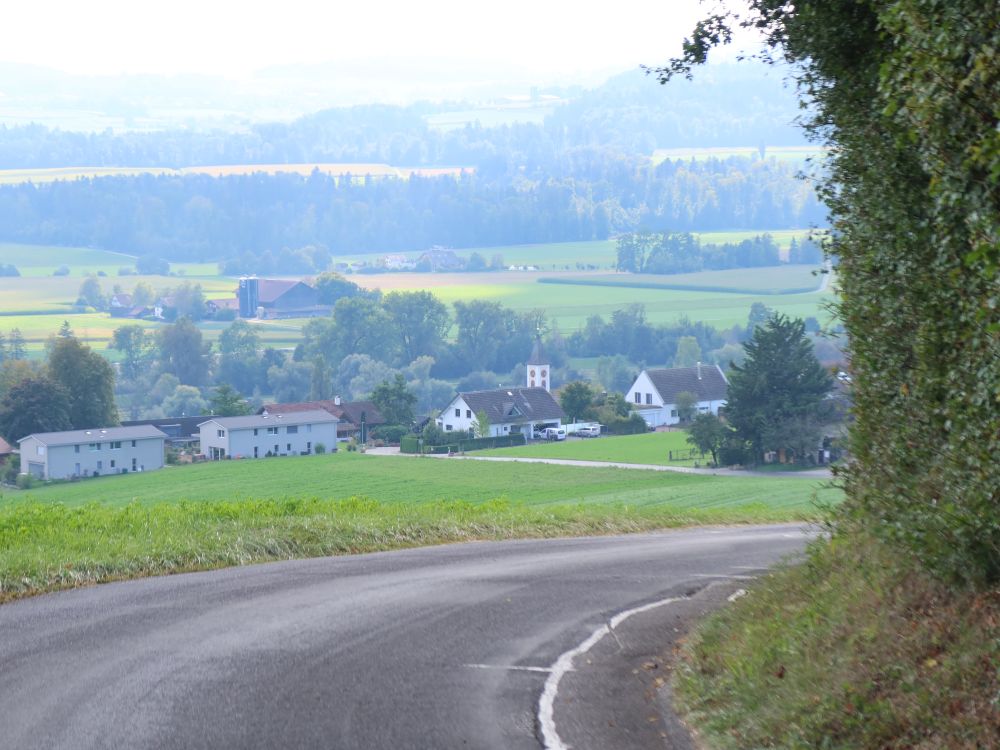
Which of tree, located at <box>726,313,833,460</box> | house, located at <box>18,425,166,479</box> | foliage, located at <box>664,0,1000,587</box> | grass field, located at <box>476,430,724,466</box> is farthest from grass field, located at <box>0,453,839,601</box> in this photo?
house, located at <box>18,425,166,479</box>

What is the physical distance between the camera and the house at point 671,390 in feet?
298

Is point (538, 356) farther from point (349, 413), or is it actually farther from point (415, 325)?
point (349, 413)

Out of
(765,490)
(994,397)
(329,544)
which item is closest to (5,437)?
(765,490)

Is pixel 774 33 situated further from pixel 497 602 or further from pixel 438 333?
pixel 438 333

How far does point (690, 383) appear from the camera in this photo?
315ft

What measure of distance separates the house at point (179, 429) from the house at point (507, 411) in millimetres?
17217

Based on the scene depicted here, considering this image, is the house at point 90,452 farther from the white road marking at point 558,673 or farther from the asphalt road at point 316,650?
the white road marking at point 558,673

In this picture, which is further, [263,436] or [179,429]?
[179,429]

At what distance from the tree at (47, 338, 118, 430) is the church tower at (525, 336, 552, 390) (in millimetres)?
49254

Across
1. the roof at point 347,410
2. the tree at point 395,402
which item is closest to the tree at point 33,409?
the roof at point 347,410

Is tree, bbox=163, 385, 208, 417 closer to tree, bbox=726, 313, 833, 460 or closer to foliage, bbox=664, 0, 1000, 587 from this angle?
tree, bbox=726, 313, 833, 460

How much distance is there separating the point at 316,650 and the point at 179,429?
78799 millimetres

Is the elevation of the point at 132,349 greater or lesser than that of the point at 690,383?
greater

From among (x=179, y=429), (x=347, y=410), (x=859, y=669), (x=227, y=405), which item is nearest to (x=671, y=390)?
(x=347, y=410)
